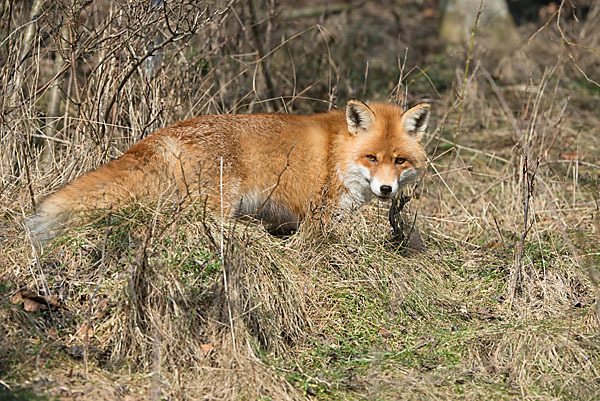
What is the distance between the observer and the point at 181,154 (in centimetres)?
436

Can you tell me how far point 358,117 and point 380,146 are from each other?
32cm

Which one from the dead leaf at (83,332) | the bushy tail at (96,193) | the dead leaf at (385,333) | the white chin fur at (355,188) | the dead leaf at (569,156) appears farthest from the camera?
the dead leaf at (569,156)

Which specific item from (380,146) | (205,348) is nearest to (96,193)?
(205,348)

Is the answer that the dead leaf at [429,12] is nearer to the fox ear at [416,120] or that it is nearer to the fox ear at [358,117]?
the fox ear at [416,120]

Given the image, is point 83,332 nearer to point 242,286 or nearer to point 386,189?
point 242,286

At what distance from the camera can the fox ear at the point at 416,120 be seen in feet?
15.8

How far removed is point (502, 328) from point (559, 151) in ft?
12.8

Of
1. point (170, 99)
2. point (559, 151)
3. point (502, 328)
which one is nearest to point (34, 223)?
point (170, 99)

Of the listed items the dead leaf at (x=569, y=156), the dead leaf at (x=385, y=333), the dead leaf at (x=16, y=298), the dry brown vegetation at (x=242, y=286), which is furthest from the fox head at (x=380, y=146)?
the dead leaf at (x=569, y=156)

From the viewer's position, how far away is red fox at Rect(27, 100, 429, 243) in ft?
13.4

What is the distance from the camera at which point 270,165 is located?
476cm

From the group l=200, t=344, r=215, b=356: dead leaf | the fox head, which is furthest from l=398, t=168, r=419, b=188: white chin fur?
l=200, t=344, r=215, b=356: dead leaf

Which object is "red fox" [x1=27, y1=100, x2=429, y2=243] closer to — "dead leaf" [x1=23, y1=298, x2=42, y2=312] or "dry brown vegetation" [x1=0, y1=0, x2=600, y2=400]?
"dry brown vegetation" [x1=0, y1=0, x2=600, y2=400]

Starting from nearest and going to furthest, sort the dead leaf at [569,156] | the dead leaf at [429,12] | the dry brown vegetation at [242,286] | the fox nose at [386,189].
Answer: the dry brown vegetation at [242,286] → the fox nose at [386,189] → the dead leaf at [569,156] → the dead leaf at [429,12]
